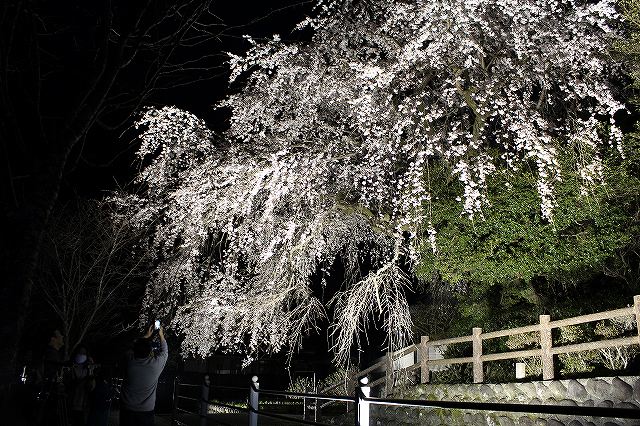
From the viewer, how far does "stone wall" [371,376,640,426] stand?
6.86 meters

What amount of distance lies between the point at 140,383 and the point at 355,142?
7149 millimetres

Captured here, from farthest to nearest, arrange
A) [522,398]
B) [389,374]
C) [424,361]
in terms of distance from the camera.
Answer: [424,361] → [389,374] → [522,398]

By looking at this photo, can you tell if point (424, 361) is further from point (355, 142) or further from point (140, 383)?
point (140, 383)

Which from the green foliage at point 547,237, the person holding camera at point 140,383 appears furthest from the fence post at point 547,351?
the person holding camera at point 140,383

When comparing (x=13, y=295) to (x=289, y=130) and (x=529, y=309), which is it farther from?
(x=529, y=309)

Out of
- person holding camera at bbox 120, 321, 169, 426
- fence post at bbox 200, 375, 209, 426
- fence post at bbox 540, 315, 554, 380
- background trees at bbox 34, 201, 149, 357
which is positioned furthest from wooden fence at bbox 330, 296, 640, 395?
background trees at bbox 34, 201, 149, 357

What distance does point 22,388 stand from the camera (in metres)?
7.73

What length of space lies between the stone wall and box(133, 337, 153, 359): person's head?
5.52m

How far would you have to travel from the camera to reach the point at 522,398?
841cm

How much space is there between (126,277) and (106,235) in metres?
1.82

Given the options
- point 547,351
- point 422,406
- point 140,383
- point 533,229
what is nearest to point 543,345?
point 547,351

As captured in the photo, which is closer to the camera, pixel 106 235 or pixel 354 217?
pixel 354 217

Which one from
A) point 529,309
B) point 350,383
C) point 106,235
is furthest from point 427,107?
point 106,235

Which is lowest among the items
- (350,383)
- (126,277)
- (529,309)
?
(350,383)
